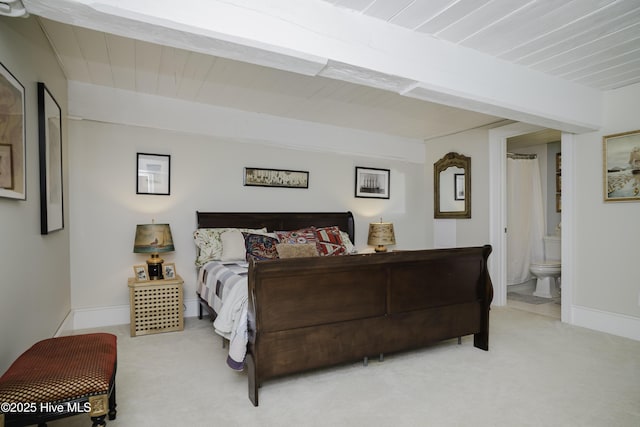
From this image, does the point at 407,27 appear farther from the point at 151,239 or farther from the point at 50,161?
the point at 151,239

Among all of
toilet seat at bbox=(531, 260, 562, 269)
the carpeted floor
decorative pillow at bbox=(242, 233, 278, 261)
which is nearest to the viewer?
decorative pillow at bbox=(242, 233, 278, 261)

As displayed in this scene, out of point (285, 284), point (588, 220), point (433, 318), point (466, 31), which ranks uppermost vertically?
point (466, 31)

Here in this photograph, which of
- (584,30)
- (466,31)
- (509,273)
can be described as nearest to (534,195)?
(509,273)

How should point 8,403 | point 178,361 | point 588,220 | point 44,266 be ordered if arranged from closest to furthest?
1. point 8,403
2. point 44,266
3. point 178,361
4. point 588,220

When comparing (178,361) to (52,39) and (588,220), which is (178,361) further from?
(588,220)

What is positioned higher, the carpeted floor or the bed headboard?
the bed headboard

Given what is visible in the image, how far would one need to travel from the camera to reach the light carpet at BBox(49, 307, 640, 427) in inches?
78.2

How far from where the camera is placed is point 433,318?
2826 mm

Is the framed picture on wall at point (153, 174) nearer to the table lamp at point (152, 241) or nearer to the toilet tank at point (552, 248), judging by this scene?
the table lamp at point (152, 241)

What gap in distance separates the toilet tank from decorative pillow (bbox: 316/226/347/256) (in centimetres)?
331

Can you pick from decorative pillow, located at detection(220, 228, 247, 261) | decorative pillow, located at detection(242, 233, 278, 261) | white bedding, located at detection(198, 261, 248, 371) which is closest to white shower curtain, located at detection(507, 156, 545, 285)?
decorative pillow, located at detection(242, 233, 278, 261)

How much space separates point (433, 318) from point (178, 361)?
194 cm

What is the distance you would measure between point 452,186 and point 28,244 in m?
4.61

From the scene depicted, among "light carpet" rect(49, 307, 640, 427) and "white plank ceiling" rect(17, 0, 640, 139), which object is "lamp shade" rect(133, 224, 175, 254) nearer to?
"light carpet" rect(49, 307, 640, 427)
